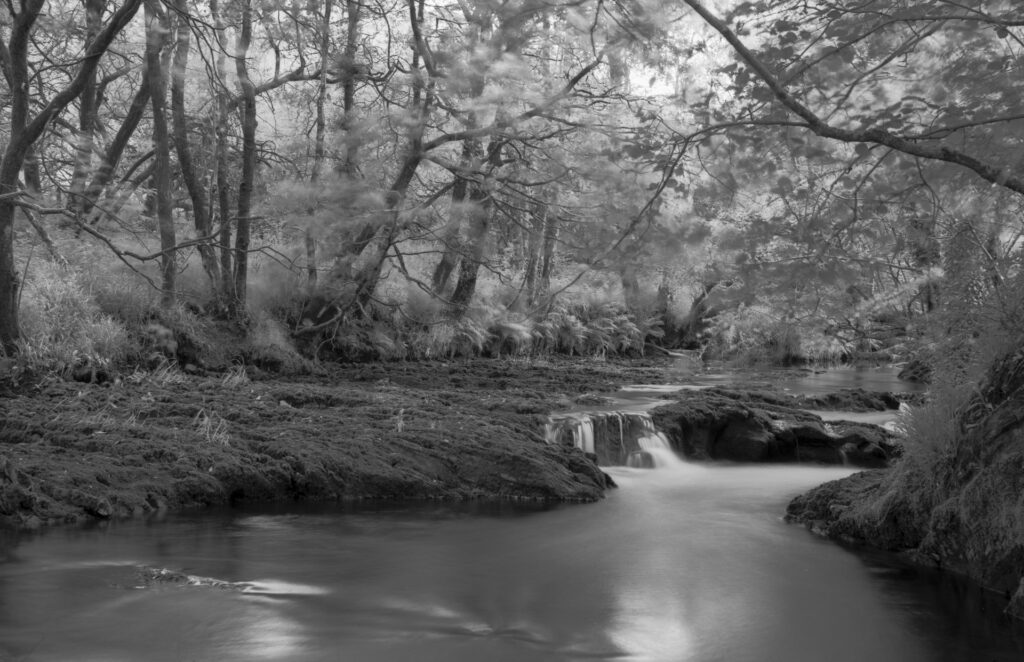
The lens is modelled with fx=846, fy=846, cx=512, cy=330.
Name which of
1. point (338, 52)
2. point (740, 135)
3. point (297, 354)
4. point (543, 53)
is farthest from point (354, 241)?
point (740, 135)

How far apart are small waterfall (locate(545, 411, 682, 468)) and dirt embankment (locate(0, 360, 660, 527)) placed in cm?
33

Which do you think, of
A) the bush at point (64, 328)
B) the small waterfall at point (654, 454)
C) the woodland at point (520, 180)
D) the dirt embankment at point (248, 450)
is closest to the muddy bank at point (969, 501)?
the woodland at point (520, 180)

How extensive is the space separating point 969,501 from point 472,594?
302 cm

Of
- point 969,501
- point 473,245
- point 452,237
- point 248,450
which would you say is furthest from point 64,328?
point 969,501

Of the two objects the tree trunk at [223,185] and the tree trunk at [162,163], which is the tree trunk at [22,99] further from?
the tree trunk at [223,185]

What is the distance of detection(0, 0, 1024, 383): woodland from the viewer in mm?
5109

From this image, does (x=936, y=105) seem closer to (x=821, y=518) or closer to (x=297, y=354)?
(x=821, y=518)

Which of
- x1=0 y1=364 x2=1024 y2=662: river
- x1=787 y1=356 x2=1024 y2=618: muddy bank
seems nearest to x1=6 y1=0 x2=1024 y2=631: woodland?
x1=787 y1=356 x2=1024 y2=618: muddy bank

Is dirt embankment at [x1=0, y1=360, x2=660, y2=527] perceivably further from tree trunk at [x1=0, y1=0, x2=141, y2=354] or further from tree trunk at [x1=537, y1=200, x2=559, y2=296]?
tree trunk at [x1=537, y1=200, x2=559, y2=296]

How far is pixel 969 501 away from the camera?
506 centimetres

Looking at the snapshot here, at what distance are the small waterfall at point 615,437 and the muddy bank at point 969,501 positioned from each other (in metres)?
3.12

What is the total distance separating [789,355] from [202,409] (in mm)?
15644

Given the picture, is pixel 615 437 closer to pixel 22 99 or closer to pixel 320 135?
pixel 320 135

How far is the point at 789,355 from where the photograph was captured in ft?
66.3
